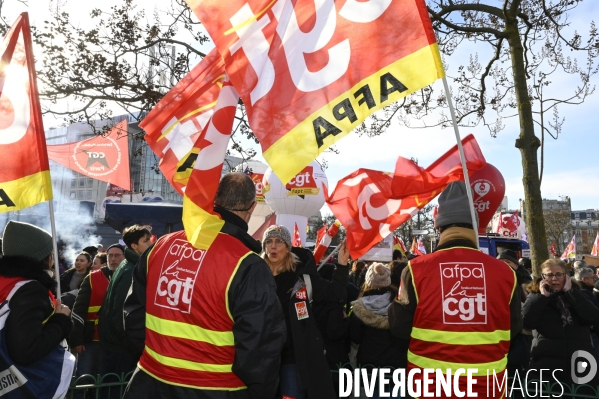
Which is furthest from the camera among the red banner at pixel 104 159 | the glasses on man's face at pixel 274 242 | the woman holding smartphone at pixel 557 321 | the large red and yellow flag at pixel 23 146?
the red banner at pixel 104 159

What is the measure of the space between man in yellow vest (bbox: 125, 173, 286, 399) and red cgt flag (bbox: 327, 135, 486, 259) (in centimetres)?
297

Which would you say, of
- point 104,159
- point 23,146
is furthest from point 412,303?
point 104,159

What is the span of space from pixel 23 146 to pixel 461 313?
3448 mm

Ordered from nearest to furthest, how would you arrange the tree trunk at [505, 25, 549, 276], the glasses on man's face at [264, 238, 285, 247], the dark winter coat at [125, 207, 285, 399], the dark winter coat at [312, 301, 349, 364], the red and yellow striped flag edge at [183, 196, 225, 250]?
the dark winter coat at [125, 207, 285, 399]
the red and yellow striped flag edge at [183, 196, 225, 250]
the glasses on man's face at [264, 238, 285, 247]
the dark winter coat at [312, 301, 349, 364]
the tree trunk at [505, 25, 549, 276]

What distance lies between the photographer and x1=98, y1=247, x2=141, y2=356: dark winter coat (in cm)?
500

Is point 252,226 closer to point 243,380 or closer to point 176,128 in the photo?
point 176,128

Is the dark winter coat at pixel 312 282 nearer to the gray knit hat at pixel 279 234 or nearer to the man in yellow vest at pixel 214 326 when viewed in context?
the gray knit hat at pixel 279 234

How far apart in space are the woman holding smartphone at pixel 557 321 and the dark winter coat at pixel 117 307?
393 cm

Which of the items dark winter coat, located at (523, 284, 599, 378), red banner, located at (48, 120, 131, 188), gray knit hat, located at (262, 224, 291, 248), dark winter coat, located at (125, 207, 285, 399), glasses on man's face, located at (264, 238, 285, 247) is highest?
red banner, located at (48, 120, 131, 188)

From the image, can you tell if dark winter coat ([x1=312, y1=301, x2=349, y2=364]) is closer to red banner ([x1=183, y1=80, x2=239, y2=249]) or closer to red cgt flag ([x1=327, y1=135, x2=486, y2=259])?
red cgt flag ([x1=327, y1=135, x2=486, y2=259])

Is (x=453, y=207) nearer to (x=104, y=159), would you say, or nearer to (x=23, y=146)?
(x=23, y=146)

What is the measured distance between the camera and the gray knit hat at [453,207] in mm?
3344

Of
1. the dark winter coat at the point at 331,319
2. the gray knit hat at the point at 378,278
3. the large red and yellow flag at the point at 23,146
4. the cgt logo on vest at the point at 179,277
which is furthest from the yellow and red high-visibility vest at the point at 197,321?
the gray knit hat at the point at 378,278

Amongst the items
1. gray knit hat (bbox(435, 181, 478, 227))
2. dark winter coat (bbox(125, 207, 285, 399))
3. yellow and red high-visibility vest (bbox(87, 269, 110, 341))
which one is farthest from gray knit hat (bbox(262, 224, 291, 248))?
yellow and red high-visibility vest (bbox(87, 269, 110, 341))
